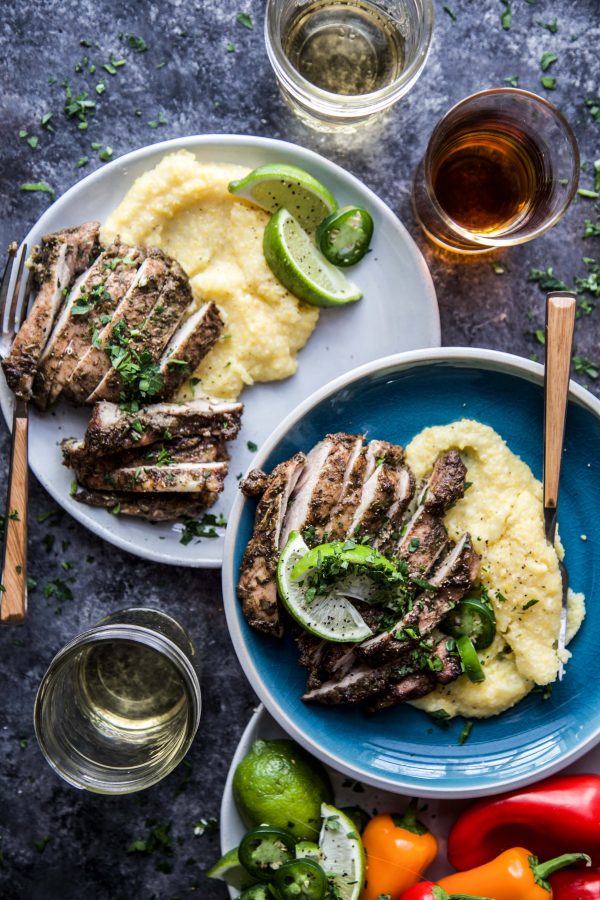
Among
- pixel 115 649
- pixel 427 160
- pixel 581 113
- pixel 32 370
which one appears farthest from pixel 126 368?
pixel 581 113

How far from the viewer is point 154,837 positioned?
3.79m

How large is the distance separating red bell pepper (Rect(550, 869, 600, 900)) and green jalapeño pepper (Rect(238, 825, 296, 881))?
4.00ft

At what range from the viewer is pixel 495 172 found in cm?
369

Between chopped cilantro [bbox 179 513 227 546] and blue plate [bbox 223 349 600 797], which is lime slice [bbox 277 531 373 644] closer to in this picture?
blue plate [bbox 223 349 600 797]

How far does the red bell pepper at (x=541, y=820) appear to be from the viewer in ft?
11.3

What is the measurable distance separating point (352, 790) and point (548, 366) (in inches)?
80.2

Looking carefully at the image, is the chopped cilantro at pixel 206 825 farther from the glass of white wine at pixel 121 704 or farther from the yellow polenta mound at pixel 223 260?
the yellow polenta mound at pixel 223 260

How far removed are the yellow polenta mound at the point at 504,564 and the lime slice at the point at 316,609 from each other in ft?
1.76

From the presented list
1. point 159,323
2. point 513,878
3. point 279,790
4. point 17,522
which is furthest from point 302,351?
point 513,878

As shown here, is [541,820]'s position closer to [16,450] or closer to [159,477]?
[159,477]

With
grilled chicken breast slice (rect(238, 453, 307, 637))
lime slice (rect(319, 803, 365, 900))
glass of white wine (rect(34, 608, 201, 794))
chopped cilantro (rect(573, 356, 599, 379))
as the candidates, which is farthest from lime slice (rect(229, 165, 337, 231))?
lime slice (rect(319, 803, 365, 900))

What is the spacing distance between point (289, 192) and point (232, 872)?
2.91 meters

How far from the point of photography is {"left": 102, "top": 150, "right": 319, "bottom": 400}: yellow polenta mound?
11.5 feet

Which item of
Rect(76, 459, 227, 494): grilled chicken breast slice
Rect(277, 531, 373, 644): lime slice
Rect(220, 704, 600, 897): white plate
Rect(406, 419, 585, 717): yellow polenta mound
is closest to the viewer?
Rect(277, 531, 373, 644): lime slice
